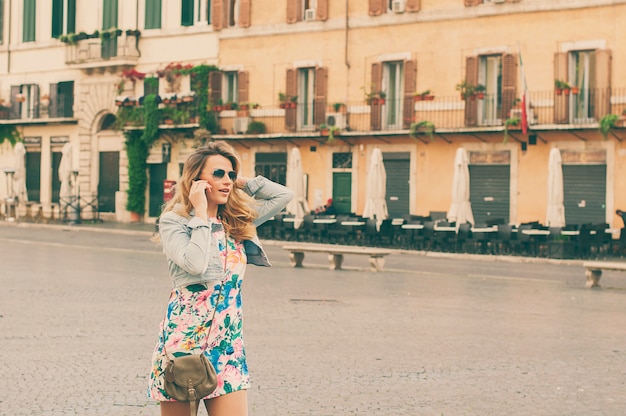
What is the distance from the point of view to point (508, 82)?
36156 mm

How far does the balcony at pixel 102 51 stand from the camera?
153 ft

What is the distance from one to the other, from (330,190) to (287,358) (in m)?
29.6

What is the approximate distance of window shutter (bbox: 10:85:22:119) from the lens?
51156 millimetres

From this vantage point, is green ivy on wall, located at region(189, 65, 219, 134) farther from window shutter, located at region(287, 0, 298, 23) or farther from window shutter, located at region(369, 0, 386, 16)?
window shutter, located at region(369, 0, 386, 16)

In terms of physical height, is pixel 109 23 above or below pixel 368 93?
above

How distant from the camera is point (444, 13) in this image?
37875mm

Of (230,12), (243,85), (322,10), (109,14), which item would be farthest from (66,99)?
(322,10)

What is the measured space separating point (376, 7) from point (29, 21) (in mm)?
17945

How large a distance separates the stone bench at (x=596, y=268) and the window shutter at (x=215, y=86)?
25.0m

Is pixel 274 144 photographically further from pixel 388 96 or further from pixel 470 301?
pixel 470 301

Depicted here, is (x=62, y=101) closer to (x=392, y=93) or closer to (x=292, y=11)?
(x=292, y=11)

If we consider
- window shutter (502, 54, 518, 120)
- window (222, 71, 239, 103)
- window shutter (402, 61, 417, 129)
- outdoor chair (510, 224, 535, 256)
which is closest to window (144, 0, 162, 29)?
window (222, 71, 239, 103)

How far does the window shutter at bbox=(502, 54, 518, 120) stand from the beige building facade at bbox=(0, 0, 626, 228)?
45mm

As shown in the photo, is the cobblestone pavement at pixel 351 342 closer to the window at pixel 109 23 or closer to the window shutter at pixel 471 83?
the window shutter at pixel 471 83
